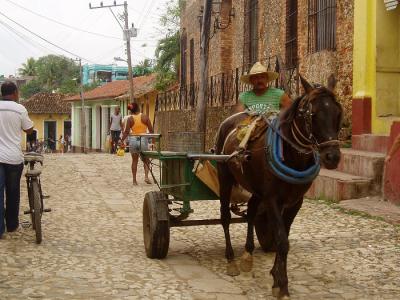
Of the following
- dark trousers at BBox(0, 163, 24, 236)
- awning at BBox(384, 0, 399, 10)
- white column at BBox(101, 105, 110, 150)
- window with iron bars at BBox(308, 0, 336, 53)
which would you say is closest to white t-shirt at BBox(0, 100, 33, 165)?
dark trousers at BBox(0, 163, 24, 236)

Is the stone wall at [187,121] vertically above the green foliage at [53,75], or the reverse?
the green foliage at [53,75]

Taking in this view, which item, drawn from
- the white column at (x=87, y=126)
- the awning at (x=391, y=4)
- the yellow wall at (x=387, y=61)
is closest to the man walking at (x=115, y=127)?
the yellow wall at (x=387, y=61)

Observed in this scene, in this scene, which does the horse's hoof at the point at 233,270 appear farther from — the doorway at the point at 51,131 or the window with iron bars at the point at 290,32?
the doorway at the point at 51,131

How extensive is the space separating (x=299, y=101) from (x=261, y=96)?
1.43 meters

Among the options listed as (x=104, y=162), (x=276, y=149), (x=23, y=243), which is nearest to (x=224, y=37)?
(x=104, y=162)

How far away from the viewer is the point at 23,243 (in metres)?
7.15

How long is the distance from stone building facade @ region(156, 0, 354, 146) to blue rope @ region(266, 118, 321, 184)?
5.40m

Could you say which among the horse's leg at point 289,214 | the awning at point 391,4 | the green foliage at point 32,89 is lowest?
the horse's leg at point 289,214

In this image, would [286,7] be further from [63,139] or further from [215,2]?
[63,139]

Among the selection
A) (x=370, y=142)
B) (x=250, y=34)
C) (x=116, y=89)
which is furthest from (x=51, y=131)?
(x=370, y=142)

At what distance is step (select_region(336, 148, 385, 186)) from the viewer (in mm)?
9758

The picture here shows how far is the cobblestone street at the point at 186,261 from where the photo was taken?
17.4 ft

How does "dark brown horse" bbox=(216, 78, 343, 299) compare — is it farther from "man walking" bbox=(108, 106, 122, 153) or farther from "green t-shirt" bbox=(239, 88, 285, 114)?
"man walking" bbox=(108, 106, 122, 153)

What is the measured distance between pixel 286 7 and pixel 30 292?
12.1 metres
